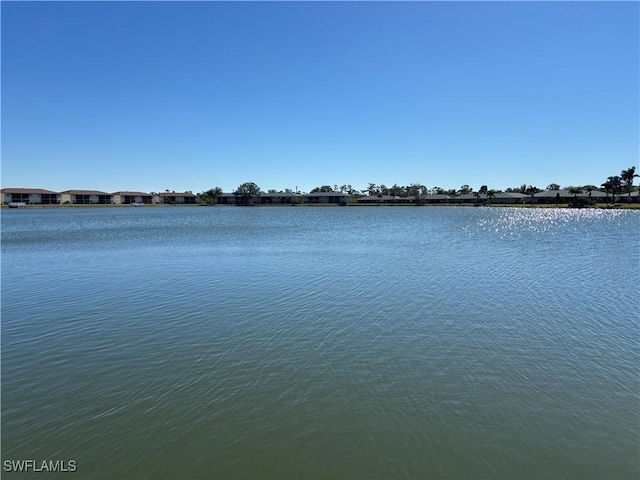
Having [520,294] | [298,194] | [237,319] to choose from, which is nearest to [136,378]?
[237,319]

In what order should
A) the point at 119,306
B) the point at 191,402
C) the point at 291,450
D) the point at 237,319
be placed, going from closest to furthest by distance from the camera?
the point at 291,450
the point at 191,402
the point at 237,319
the point at 119,306

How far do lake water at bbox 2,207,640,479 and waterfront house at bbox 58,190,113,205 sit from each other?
18021cm

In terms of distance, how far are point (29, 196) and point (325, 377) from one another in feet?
640

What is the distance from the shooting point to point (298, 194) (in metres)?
196

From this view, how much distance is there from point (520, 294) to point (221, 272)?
618 inches

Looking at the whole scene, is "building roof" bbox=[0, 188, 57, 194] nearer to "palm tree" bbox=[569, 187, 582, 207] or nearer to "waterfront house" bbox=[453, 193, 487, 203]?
"waterfront house" bbox=[453, 193, 487, 203]

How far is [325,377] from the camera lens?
9.05m

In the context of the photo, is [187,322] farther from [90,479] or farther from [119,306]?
[90,479]

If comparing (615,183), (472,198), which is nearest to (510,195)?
(472,198)

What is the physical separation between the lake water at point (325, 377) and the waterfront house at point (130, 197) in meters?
188

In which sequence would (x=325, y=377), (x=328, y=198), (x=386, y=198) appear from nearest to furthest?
1. (x=325, y=377)
2. (x=386, y=198)
3. (x=328, y=198)

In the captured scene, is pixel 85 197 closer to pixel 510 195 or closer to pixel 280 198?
pixel 280 198

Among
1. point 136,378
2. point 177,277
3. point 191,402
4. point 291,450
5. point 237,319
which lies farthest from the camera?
point 177,277

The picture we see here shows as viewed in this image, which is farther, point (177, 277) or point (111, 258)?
point (111, 258)
